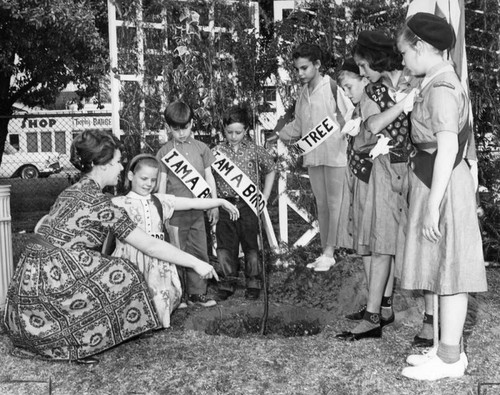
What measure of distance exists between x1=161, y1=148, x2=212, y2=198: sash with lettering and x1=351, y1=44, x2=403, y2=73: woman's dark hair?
1638mm

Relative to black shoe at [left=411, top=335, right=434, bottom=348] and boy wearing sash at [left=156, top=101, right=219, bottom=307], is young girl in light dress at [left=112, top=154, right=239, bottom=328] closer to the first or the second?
boy wearing sash at [left=156, top=101, right=219, bottom=307]

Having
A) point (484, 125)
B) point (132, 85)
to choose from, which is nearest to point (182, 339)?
point (132, 85)

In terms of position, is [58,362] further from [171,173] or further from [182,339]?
[171,173]

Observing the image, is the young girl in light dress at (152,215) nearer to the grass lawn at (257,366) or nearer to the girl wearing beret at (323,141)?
the grass lawn at (257,366)

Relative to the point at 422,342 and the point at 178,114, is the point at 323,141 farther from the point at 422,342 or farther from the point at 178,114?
the point at 422,342

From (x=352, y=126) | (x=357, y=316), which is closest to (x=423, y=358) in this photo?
(x=357, y=316)

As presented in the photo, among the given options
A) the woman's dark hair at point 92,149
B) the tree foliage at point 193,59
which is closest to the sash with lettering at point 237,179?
the tree foliage at point 193,59

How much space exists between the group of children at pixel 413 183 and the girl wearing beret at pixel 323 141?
1.2 inches

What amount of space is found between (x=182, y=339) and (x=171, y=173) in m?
1.43

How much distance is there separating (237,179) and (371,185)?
55.9 inches

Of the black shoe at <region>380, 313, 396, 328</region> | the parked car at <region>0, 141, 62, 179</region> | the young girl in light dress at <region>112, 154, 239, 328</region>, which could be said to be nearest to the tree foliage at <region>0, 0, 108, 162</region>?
the young girl in light dress at <region>112, 154, 239, 328</region>

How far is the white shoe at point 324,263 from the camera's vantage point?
5.59 m

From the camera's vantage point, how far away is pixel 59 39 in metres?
8.45

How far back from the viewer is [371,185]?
4.09m
